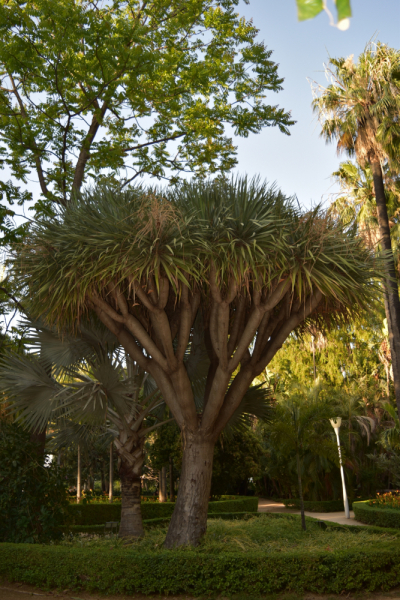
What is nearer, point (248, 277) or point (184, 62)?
point (248, 277)

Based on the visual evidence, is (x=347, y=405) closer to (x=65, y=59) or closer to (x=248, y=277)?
(x=248, y=277)

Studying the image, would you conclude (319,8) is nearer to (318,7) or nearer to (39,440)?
(318,7)

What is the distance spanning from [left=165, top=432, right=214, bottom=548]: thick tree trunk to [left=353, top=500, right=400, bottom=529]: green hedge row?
23.6ft

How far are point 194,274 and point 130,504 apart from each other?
213 inches

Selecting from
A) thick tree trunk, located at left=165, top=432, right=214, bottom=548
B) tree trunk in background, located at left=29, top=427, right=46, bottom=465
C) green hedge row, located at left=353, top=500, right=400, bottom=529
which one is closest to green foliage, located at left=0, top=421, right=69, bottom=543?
tree trunk in background, located at left=29, top=427, right=46, bottom=465

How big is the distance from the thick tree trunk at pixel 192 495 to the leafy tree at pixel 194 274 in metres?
0.02

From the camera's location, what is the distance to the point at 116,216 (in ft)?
27.5

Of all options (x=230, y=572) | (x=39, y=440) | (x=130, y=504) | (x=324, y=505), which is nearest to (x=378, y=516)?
(x=130, y=504)

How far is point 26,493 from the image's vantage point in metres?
9.62

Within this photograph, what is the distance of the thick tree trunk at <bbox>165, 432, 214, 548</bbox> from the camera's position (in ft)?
27.8

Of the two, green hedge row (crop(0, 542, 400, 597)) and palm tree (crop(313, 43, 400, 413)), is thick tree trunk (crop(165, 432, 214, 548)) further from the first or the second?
palm tree (crop(313, 43, 400, 413))

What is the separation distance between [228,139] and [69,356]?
21.2ft

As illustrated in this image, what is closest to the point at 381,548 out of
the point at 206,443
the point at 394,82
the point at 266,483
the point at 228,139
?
the point at 206,443

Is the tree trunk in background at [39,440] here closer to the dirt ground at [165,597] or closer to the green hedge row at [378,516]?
→ the dirt ground at [165,597]
